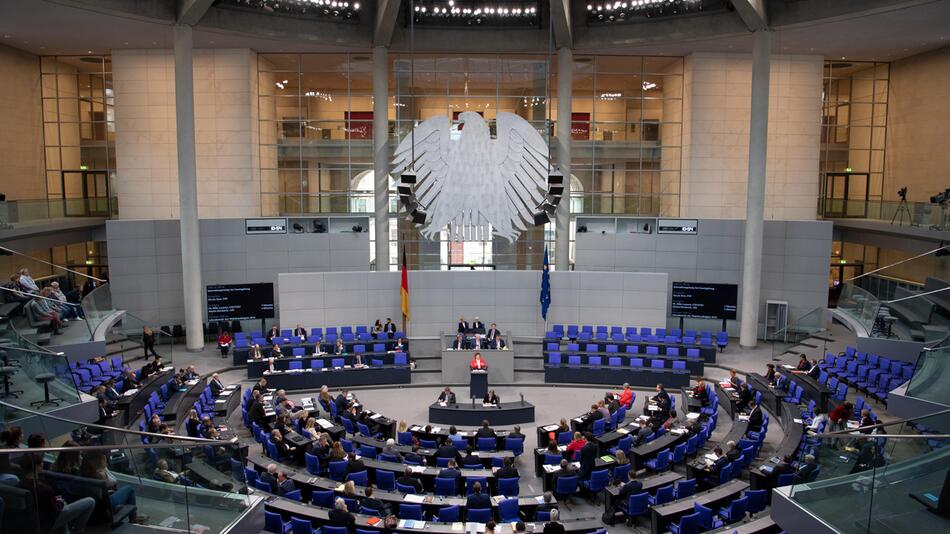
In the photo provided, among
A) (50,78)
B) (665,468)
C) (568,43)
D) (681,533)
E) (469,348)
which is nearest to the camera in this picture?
(681,533)

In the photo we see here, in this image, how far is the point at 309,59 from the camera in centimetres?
2591

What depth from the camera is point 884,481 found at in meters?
6.79

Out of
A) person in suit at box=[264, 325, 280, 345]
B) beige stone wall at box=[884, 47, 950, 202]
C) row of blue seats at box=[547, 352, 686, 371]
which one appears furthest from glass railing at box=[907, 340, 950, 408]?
person in suit at box=[264, 325, 280, 345]

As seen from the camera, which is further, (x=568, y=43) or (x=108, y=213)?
(x=108, y=213)

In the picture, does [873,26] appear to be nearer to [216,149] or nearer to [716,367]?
[716,367]

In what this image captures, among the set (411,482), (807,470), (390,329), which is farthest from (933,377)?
(390,329)

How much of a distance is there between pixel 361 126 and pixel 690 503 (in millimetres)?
19539

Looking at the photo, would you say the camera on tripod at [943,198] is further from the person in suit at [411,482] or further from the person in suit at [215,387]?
the person in suit at [215,387]

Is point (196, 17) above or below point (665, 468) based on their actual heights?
above

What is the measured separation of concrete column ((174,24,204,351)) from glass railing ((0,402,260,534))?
13958 mm

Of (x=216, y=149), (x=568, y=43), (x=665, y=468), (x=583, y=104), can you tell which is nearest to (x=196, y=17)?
(x=216, y=149)

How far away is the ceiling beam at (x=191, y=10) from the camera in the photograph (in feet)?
65.0

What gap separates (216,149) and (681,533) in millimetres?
20858

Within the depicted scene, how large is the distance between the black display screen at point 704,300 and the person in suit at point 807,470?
51.1ft
